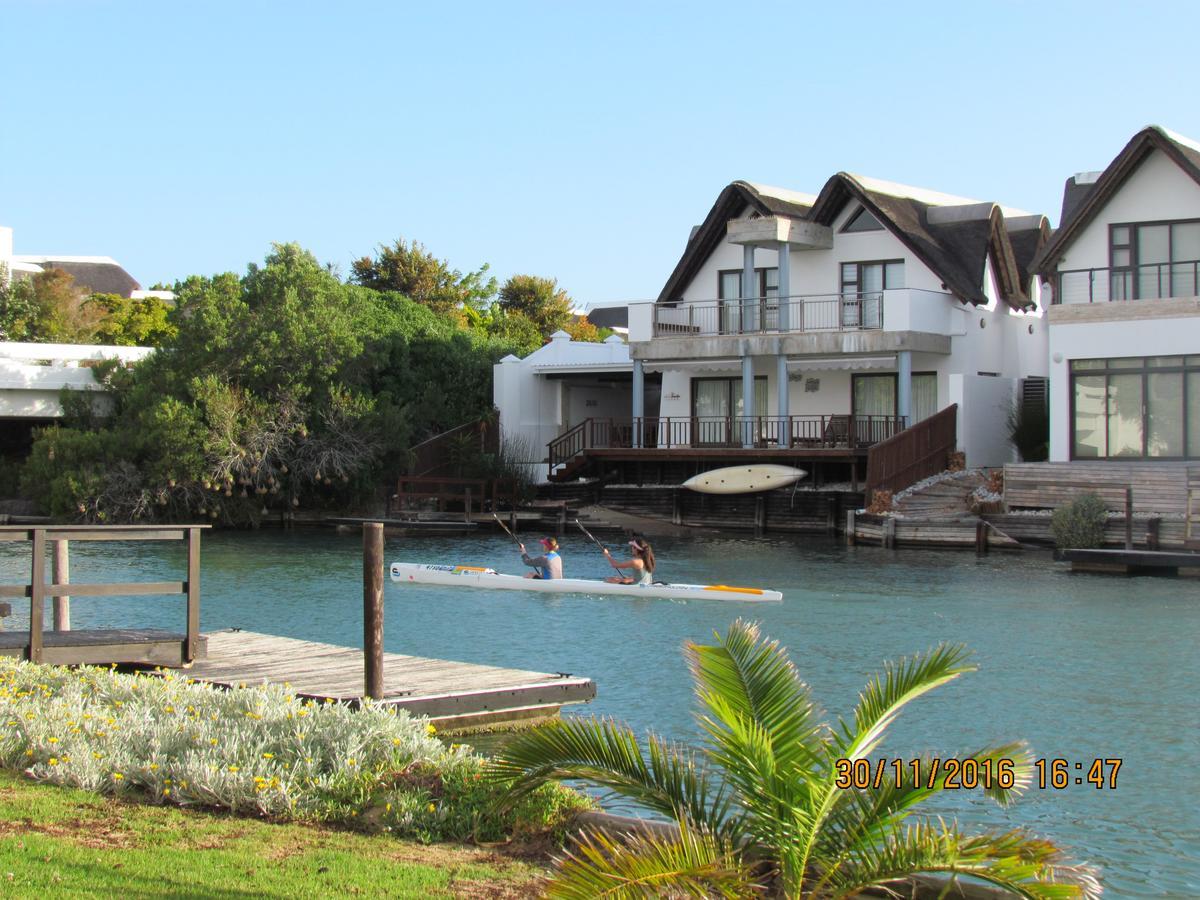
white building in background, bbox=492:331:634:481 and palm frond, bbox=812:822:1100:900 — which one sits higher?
white building in background, bbox=492:331:634:481

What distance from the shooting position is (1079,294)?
1537 inches

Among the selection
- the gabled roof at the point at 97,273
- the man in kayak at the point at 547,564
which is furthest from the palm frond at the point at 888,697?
the gabled roof at the point at 97,273

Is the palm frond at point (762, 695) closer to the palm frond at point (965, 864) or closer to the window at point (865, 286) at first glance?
the palm frond at point (965, 864)

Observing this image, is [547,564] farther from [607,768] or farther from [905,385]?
[607,768]

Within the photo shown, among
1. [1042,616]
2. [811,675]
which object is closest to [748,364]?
[1042,616]

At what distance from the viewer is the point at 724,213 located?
47.9 metres

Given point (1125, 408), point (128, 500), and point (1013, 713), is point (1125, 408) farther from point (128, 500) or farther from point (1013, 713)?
point (128, 500)

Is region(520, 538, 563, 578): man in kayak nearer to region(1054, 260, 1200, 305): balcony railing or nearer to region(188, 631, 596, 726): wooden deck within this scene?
region(188, 631, 596, 726): wooden deck

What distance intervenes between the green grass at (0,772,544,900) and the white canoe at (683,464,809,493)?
111 feet

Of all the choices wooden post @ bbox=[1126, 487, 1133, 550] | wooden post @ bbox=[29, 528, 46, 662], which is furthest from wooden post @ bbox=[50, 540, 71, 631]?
wooden post @ bbox=[1126, 487, 1133, 550]

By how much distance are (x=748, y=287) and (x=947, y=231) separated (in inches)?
252

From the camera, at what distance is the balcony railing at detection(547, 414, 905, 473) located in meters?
44.5

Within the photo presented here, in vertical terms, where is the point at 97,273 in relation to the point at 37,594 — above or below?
above

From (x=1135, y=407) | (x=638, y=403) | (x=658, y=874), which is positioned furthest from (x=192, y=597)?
(x=638, y=403)
